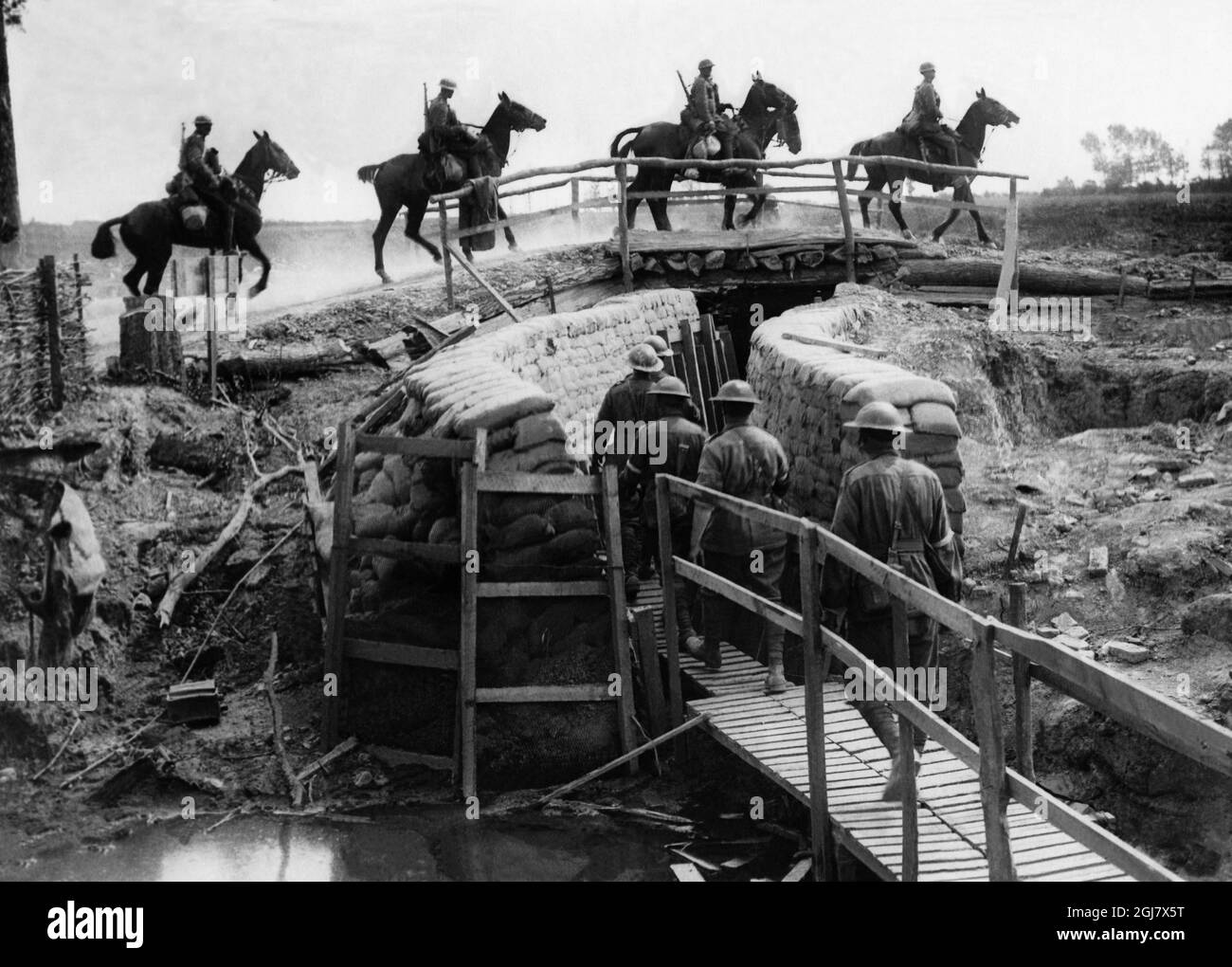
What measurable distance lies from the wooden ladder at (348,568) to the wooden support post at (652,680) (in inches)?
35.4

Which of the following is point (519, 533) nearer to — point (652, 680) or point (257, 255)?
point (652, 680)

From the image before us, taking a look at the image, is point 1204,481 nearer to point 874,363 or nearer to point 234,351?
point 874,363

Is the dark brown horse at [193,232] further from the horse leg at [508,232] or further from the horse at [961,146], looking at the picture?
the horse at [961,146]

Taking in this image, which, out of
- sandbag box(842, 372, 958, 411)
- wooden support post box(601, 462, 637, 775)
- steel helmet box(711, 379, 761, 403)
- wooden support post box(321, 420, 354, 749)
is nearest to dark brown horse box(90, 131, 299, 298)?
wooden support post box(321, 420, 354, 749)

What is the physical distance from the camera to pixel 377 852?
259 inches

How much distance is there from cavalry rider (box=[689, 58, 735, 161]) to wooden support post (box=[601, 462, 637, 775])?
352 inches

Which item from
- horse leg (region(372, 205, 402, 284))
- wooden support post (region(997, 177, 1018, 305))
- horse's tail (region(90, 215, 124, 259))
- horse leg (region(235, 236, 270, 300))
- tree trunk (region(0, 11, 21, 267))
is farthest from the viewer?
horse leg (region(372, 205, 402, 284))

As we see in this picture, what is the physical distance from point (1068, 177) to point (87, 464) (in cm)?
1356

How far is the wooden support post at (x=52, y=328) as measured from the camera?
33.7ft

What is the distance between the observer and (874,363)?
27.9 ft

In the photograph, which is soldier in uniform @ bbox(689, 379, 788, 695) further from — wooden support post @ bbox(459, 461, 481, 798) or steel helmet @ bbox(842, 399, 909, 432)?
steel helmet @ bbox(842, 399, 909, 432)

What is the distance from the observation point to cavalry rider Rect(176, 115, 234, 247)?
43.4 feet
